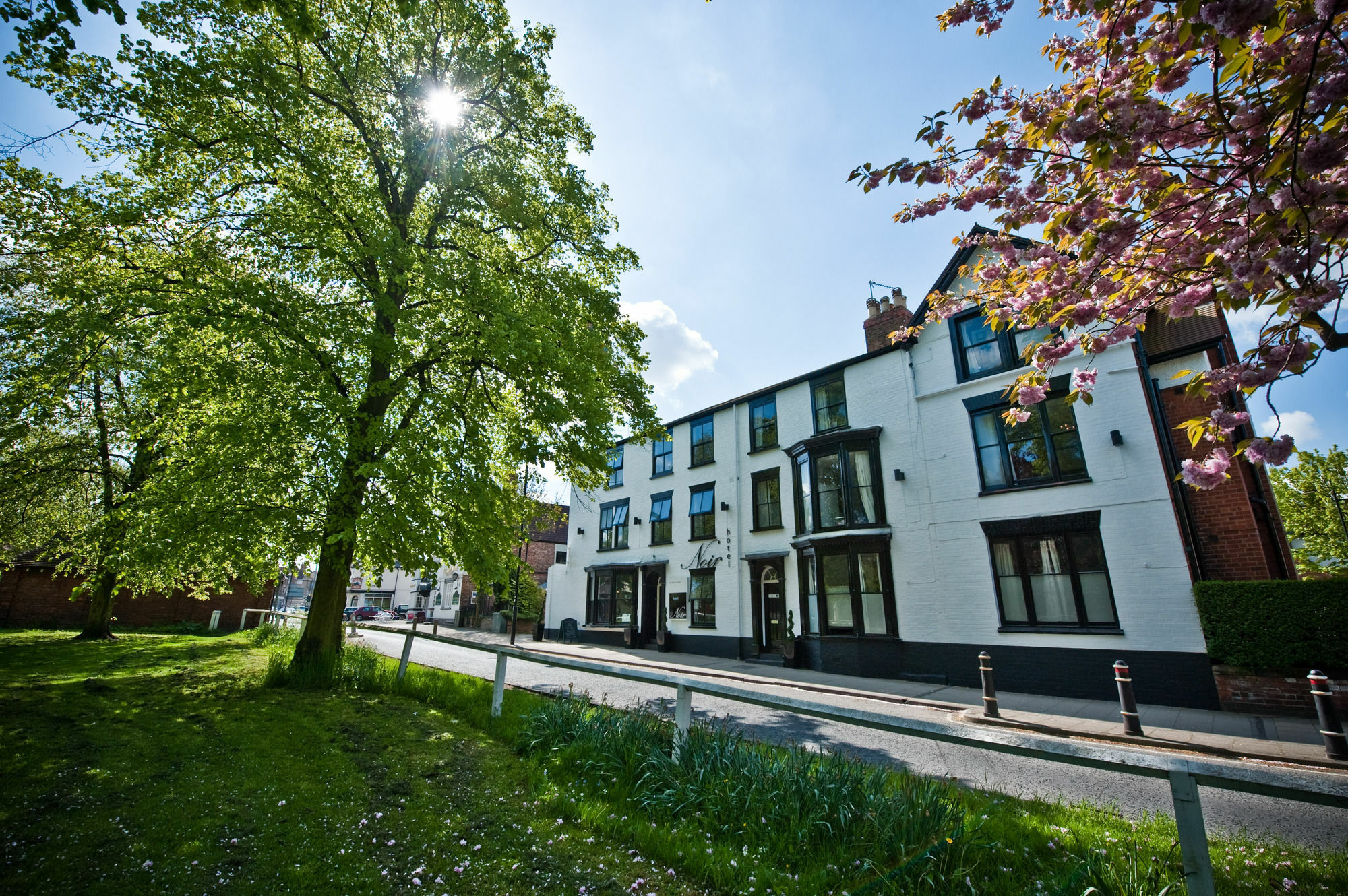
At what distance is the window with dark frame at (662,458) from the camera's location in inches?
1032

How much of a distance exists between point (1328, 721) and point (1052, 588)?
6.10m

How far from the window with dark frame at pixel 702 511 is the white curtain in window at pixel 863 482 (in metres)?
7.01

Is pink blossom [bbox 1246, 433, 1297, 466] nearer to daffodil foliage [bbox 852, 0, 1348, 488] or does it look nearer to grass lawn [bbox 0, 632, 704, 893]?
daffodil foliage [bbox 852, 0, 1348, 488]

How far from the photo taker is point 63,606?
27.1 m

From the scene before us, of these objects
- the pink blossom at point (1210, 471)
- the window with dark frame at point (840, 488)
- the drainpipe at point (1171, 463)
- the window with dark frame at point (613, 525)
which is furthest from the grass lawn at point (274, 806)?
the window with dark frame at point (613, 525)

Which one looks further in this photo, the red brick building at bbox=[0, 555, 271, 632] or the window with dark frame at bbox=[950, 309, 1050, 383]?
the red brick building at bbox=[0, 555, 271, 632]

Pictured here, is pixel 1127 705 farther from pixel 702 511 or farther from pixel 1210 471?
pixel 702 511

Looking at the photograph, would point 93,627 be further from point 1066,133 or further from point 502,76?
point 1066,133

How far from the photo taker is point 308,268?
1136 cm

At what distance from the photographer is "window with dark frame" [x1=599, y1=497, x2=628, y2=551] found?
1104 inches

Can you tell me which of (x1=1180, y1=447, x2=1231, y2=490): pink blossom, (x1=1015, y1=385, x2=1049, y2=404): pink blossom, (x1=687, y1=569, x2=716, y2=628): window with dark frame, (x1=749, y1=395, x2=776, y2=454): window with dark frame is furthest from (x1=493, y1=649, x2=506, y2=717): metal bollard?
(x1=749, y1=395, x2=776, y2=454): window with dark frame

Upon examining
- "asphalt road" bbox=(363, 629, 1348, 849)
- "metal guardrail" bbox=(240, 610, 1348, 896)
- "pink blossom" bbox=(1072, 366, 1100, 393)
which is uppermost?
"pink blossom" bbox=(1072, 366, 1100, 393)

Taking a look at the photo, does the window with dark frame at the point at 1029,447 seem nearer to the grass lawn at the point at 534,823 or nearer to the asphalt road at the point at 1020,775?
the asphalt road at the point at 1020,775

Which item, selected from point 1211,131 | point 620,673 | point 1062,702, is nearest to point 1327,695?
point 1062,702
